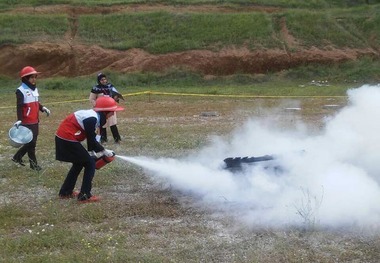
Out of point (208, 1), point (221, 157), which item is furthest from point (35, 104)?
point (208, 1)

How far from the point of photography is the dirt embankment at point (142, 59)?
2881cm

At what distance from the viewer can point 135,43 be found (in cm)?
3014

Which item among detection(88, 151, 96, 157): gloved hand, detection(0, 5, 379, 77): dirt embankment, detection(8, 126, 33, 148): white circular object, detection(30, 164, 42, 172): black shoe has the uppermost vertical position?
detection(88, 151, 96, 157): gloved hand

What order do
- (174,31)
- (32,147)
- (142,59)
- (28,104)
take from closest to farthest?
(28,104) → (32,147) → (142,59) → (174,31)

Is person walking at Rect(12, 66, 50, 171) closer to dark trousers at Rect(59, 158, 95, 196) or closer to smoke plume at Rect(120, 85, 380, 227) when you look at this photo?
dark trousers at Rect(59, 158, 95, 196)

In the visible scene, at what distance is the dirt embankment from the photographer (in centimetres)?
2881

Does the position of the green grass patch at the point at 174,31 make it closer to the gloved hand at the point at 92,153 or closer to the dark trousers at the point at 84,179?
the dark trousers at the point at 84,179

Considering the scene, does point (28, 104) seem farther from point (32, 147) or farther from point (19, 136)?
point (32, 147)

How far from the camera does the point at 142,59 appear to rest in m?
29.0

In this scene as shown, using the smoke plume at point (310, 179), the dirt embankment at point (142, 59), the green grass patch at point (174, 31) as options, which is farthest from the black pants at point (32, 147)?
the green grass patch at point (174, 31)

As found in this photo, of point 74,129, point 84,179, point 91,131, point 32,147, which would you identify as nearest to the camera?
point 91,131

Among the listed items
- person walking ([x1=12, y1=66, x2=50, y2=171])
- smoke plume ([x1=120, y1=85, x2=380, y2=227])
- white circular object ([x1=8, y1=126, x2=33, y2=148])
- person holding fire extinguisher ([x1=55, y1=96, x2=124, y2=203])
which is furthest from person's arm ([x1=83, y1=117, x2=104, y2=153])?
person walking ([x1=12, y1=66, x2=50, y2=171])

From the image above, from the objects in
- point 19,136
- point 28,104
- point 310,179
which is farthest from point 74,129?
point 310,179

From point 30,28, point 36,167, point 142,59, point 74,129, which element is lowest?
point 142,59
